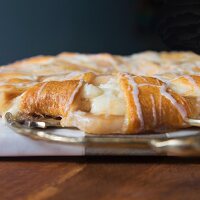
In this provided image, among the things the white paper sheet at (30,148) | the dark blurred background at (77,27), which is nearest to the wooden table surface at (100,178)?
the white paper sheet at (30,148)

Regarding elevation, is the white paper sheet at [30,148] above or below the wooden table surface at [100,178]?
above

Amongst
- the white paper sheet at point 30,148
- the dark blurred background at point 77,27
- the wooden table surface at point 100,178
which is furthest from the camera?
the dark blurred background at point 77,27

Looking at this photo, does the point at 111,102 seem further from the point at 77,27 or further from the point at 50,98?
the point at 77,27

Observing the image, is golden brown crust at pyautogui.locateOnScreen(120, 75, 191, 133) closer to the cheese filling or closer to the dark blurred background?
the cheese filling

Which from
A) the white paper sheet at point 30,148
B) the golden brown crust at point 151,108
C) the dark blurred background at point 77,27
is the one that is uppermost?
the dark blurred background at point 77,27

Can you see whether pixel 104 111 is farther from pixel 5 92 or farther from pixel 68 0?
pixel 68 0

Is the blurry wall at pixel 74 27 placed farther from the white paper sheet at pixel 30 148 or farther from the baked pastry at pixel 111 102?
the white paper sheet at pixel 30 148

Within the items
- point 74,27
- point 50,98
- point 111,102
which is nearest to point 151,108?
point 111,102
